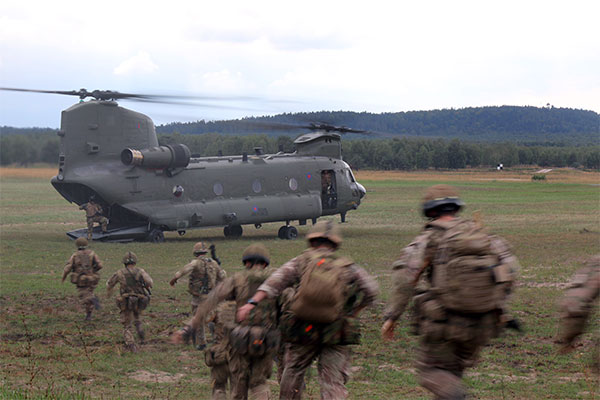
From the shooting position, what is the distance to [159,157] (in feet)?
80.4

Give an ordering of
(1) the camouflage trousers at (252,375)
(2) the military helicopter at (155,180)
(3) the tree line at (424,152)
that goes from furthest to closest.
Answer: (3) the tree line at (424,152) → (2) the military helicopter at (155,180) → (1) the camouflage trousers at (252,375)

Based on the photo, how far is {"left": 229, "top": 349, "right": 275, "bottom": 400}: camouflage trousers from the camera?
7.23 metres

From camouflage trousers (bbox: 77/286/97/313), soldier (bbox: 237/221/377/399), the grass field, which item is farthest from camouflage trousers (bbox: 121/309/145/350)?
soldier (bbox: 237/221/377/399)

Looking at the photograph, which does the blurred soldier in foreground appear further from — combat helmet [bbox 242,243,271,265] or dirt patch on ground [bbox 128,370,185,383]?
dirt patch on ground [bbox 128,370,185,383]

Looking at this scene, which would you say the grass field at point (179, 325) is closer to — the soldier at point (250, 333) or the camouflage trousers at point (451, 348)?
the soldier at point (250, 333)

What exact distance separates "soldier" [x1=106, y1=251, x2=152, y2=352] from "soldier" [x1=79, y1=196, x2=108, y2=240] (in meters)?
12.1

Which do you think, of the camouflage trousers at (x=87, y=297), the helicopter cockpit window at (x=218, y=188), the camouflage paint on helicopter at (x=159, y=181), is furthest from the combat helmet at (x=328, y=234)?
the helicopter cockpit window at (x=218, y=188)

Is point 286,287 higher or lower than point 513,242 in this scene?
higher

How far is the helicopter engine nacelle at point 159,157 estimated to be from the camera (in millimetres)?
24172

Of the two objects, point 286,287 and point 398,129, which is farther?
point 398,129

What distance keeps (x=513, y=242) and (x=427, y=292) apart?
2102 cm

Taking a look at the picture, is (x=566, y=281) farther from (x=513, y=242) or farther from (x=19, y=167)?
(x=19, y=167)

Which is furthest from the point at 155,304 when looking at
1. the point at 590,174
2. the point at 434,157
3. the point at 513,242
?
the point at 590,174

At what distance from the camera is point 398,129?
193 m
